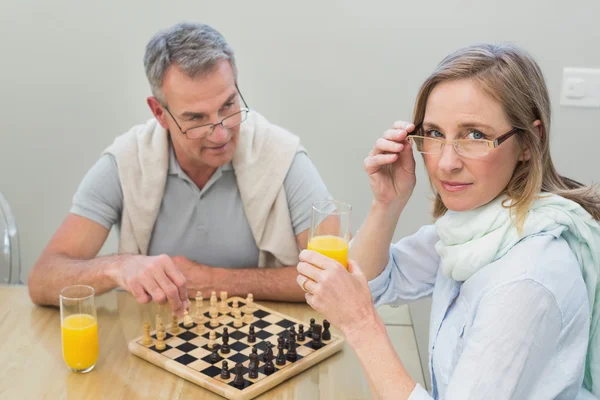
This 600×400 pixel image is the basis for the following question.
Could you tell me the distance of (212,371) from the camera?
1.69 metres

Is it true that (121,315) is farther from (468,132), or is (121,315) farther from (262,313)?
(468,132)

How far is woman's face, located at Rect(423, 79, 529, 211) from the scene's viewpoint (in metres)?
1.39

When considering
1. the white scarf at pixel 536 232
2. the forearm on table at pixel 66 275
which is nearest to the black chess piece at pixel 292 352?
the white scarf at pixel 536 232

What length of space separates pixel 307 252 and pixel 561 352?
20.5 inches

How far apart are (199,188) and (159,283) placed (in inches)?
22.3

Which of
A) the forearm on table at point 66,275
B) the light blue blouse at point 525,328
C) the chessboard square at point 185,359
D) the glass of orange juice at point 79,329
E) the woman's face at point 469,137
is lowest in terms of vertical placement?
the chessboard square at point 185,359

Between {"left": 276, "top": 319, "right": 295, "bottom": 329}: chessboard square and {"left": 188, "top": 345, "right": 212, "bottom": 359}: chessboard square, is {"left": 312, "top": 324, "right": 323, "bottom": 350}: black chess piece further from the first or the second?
{"left": 188, "top": 345, "right": 212, "bottom": 359}: chessboard square

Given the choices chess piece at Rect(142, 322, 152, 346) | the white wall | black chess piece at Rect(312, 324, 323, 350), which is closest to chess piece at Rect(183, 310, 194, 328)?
chess piece at Rect(142, 322, 152, 346)

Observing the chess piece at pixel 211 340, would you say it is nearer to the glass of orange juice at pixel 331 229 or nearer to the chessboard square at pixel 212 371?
the chessboard square at pixel 212 371

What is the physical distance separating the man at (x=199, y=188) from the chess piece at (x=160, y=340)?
31cm

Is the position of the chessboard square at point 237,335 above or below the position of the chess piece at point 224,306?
below

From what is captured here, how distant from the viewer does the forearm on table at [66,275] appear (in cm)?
204

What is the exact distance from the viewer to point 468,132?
141 cm

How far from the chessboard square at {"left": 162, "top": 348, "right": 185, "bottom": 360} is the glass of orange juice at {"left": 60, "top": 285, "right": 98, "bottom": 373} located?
6.6 inches
